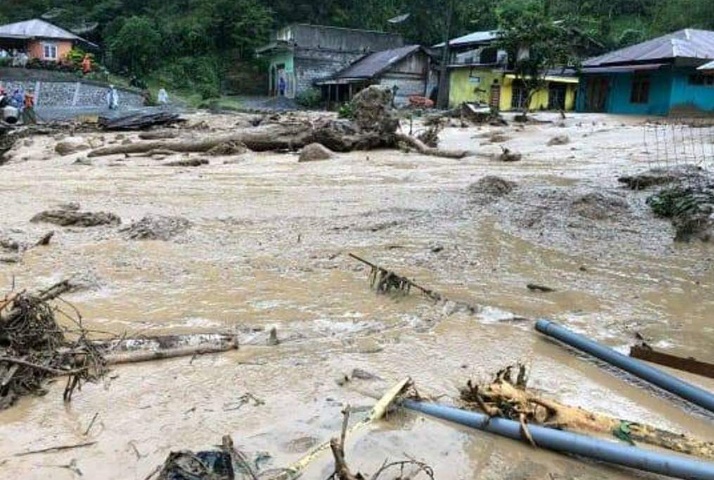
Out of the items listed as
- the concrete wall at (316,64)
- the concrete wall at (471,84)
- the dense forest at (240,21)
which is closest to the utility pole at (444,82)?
the concrete wall at (471,84)

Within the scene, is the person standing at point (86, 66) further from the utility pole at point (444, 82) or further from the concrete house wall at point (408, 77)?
the utility pole at point (444, 82)

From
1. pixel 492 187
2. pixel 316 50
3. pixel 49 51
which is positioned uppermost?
pixel 316 50

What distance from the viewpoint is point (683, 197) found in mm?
9211

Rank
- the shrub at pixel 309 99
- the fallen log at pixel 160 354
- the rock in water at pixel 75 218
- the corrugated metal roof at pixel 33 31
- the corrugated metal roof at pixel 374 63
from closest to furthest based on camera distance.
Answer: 1. the fallen log at pixel 160 354
2. the rock in water at pixel 75 218
3. the corrugated metal roof at pixel 33 31
4. the corrugated metal roof at pixel 374 63
5. the shrub at pixel 309 99

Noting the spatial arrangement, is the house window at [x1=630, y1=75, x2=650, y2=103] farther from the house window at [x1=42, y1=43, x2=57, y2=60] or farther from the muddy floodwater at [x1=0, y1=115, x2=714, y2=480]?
the house window at [x1=42, y1=43, x2=57, y2=60]

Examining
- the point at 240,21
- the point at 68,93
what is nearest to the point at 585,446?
the point at 68,93

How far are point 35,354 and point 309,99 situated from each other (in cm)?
3674

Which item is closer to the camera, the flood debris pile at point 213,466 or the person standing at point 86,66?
the flood debris pile at point 213,466

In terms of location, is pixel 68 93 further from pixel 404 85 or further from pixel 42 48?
pixel 404 85

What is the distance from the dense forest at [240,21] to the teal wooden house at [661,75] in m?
8.72

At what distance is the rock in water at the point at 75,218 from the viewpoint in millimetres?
8617

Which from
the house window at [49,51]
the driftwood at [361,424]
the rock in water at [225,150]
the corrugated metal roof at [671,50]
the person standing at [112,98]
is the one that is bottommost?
the driftwood at [361,424]

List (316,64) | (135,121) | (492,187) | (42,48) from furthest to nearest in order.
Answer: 1. (316,64)
2. (42,48)
3. (135,121)
4. (492,187)

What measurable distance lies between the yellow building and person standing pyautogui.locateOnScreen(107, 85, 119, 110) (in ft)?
58.8
